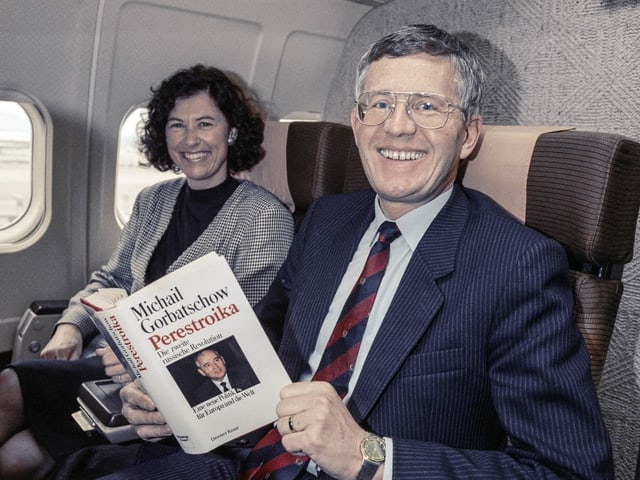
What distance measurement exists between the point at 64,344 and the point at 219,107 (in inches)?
45.7

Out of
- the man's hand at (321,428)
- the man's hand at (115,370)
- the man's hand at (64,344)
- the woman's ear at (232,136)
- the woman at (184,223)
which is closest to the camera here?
the man's hand at (321,428)

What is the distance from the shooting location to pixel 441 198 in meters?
1.51

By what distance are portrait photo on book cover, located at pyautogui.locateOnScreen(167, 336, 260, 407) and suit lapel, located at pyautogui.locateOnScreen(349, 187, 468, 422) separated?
25cm

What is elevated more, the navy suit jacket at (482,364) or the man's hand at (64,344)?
the navy suit jacket at (482,364)

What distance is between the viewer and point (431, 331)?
130 cm

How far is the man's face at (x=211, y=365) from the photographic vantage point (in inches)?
47.9

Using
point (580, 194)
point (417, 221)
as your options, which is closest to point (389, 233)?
point (417, 221)

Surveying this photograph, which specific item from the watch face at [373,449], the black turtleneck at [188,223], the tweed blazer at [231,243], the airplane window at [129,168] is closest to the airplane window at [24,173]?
the airplane window at [129,168]

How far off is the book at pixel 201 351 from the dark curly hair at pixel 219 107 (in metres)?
1.55

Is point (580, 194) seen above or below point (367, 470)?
above

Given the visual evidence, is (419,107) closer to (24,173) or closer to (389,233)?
(389,233)

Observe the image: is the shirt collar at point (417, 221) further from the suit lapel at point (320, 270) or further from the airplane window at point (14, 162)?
the airplane window at point (14, 162)

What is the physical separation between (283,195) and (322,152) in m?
0.45

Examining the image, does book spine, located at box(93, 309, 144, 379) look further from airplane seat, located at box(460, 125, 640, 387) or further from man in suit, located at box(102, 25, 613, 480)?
airplane seat, located at box(460, 125, 640, 387)
